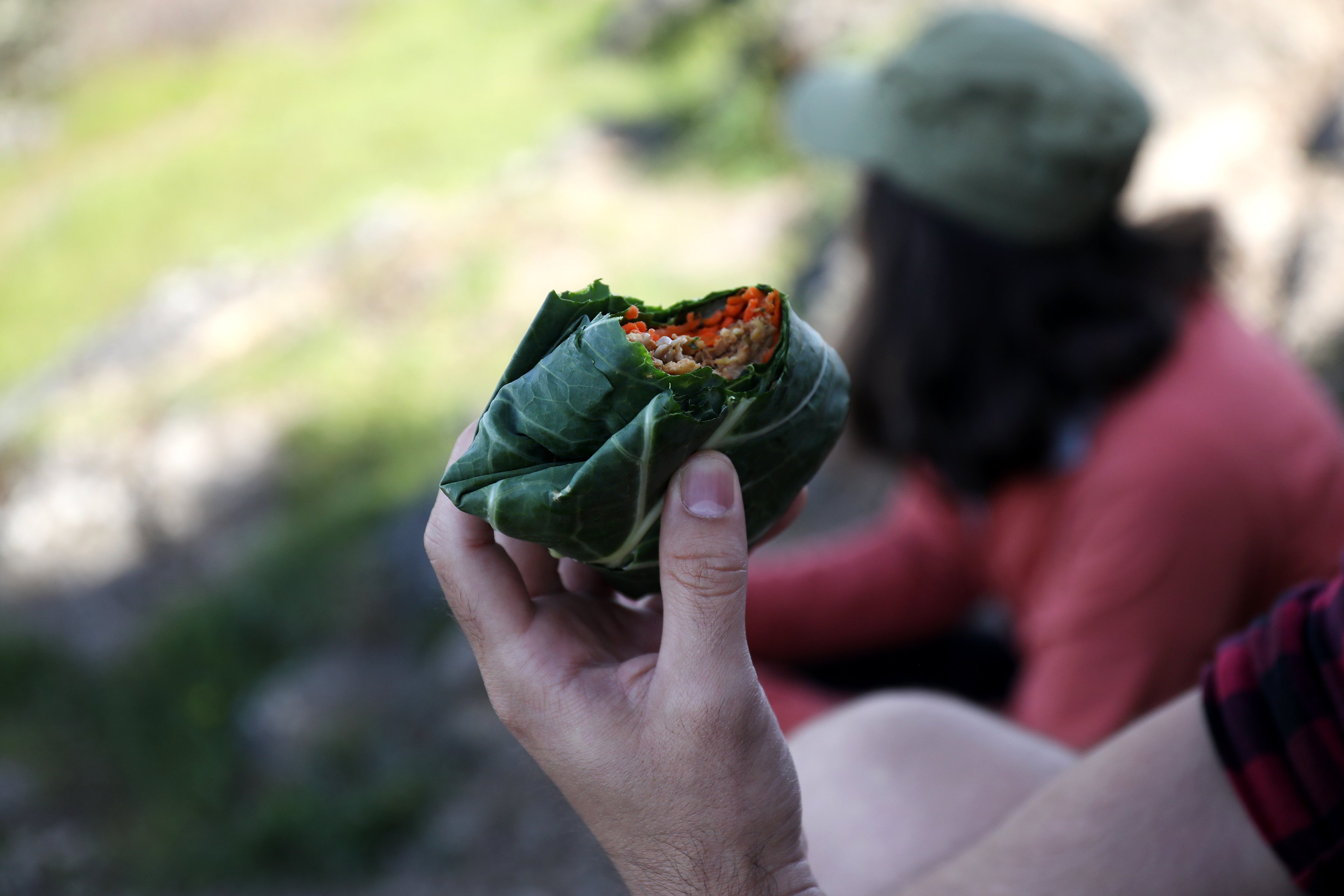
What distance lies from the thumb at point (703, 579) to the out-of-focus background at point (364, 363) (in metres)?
0.46

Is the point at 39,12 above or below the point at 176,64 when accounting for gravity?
above

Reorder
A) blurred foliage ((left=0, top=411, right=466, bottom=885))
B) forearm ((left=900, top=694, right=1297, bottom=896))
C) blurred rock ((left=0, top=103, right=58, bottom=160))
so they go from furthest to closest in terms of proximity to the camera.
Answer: blurred rock ((left=0, top=103, right=58, bottom=160)) < blurred foliage ((left=0, top=411, right=466, bottom=885)) < forearm ((left=900, top=694, right=1297, bottom=896))

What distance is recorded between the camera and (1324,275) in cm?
449

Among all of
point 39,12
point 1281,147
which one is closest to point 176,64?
point 39,12

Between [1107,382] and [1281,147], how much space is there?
4015 mm

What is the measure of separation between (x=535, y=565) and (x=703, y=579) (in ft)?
1.38

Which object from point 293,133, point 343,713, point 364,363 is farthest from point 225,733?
point 293,133

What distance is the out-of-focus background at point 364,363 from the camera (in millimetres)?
4309

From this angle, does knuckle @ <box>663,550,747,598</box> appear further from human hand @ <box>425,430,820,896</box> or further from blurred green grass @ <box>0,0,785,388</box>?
blurred green grass @ <box>0,0,785,388</box>

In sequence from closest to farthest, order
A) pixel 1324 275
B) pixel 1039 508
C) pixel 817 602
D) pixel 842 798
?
pixel 842 798 → pixel 1039 508 → pixel 817 602 → pixel 1324 275

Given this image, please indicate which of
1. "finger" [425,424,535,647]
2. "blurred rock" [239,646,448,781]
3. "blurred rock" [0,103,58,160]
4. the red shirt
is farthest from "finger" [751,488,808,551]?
"blurred rock" [0,103,58,160]

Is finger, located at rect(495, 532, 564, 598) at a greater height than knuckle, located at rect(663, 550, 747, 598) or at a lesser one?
lesser

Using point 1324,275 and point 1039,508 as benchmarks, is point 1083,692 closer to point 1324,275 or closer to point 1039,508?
point 1039,508

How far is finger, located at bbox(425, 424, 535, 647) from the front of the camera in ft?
3.93
